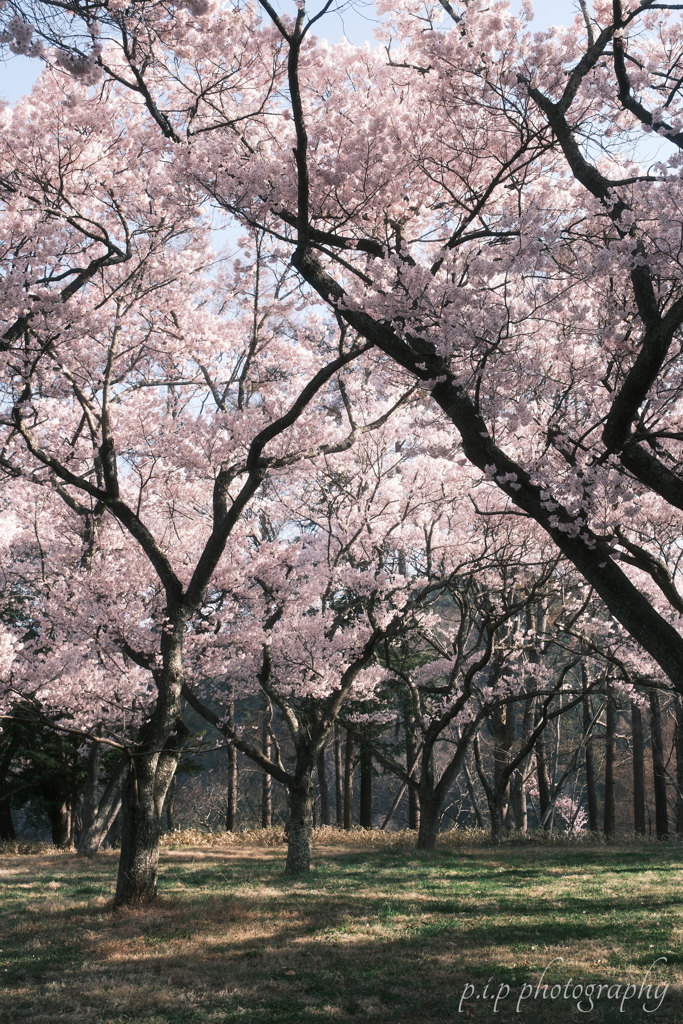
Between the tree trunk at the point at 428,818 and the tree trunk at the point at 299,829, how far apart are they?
3.56 m

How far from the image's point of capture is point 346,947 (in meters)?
6.46

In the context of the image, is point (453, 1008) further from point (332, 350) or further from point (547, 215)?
point (332, 350)

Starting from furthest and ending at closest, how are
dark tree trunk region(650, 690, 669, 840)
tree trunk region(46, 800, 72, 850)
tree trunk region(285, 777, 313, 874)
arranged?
1. tree trunk region(46, 800, 72, 850)
2. dark tree trunk region(650, 690, 669, 840)
3. tree trunk region(285, 777, 313, 874)

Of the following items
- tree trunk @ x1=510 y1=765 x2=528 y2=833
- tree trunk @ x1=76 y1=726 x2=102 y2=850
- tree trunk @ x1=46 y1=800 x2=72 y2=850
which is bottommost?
tree trunk @ x1=46 y1=800 x2=72 y2=850

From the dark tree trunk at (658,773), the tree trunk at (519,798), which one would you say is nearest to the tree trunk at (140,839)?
the tree trunk at (519,798)

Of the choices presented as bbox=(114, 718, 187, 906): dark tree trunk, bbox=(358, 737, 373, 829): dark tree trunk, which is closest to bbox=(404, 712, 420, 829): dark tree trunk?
bbox=(358, 737, 373, 829): dark tree trunk

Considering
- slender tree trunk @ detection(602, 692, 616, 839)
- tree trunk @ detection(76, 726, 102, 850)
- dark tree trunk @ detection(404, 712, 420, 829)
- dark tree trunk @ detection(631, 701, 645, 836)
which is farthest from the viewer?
dark tree trunk @ detection(631, 701, 645, 836)

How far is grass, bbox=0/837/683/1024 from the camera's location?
481 centimetres

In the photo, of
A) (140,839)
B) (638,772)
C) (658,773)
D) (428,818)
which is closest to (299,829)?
(140,839)

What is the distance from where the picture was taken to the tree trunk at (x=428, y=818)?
14422 mm

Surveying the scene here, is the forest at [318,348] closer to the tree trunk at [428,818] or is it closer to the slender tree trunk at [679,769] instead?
the tree trunk at [428,818]

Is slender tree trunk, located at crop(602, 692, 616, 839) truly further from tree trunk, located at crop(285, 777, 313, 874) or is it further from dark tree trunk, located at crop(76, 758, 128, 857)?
dark tree trunk, located at crop(76, 758, 128, 857)

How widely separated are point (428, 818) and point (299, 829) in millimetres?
4315

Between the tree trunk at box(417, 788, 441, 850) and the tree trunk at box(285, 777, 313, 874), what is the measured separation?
356 cm
